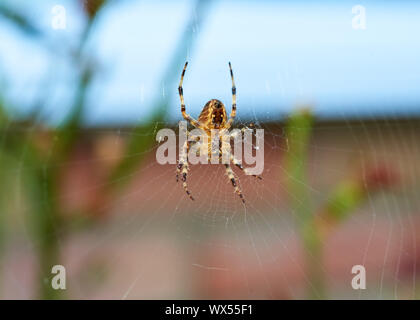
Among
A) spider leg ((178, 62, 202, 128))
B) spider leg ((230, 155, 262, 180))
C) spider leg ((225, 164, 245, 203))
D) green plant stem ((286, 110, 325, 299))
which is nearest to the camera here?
green plant stem ((286, 110, 325, 299))

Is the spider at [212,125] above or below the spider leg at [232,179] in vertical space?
above

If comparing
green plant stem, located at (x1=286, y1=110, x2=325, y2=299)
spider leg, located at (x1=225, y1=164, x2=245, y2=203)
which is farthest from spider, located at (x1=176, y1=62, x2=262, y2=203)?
green plant stem, located at (x1=286, y1=110, x2=325, y2=299)

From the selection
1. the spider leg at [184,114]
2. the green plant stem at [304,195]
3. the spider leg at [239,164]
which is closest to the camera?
the green plant stem at [304,195]

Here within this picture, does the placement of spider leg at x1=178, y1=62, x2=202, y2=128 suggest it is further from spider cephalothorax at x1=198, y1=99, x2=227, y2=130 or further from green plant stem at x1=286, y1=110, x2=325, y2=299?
green plant stem at x1=286, y1=110, x2=325, y2=299

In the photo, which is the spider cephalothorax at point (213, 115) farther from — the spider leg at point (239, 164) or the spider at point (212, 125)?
the spider leg at point (239, 164)

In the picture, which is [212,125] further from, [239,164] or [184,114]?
[239,164]

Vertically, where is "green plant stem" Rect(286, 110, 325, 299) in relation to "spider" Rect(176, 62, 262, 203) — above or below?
below

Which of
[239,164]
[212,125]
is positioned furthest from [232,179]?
[212,125]

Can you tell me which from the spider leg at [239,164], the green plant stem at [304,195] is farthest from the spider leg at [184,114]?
the green plant stem at [304,195]

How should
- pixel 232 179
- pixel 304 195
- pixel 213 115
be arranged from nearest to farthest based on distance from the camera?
1. pixel 304 195
2. pixel 213 115
3. pixel 232 179

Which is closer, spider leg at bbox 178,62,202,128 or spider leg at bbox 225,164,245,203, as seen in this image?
spider leg at bbox 178,62,202,128
